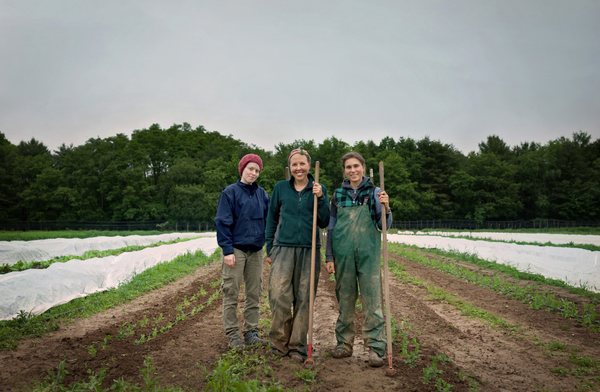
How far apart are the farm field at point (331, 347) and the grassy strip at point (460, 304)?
1.2 inches

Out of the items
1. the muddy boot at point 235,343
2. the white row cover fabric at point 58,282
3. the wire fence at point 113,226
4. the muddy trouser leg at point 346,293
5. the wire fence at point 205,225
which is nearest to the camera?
the muddy trouser leg at point 346,293

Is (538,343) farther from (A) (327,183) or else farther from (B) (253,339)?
(A) (327,183)

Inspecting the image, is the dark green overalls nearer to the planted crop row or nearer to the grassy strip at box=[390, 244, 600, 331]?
the planted crop row

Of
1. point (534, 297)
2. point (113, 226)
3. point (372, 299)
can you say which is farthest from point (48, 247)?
point (113, 226)

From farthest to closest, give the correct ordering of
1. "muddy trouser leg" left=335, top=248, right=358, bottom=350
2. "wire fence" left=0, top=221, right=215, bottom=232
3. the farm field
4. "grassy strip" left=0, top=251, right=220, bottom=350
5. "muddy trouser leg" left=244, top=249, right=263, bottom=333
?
"wire fence" left=0, top=221, right=215, bottom=232 < "grassy strip" left=0, top=251, right=220, bottom=350 < "muddy trouser leg" left=244, top=249, right=263, bottom=333 < "muddy trouser leg" left=335, top=248, right=358, bottom=350 < the farm field

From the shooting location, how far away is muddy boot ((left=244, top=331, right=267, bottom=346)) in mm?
5274

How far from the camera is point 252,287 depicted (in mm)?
5418

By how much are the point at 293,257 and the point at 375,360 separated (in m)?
1.48

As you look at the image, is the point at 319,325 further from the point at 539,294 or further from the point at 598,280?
the point at 598,280

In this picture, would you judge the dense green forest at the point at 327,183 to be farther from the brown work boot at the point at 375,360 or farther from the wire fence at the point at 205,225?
the brown work boot at the point at 375,360

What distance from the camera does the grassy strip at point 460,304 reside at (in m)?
6.87

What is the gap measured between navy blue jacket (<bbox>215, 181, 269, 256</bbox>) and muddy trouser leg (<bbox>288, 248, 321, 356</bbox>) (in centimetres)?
68

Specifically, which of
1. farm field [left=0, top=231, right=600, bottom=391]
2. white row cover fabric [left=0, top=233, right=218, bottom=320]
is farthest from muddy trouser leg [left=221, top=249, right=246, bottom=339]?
white row cover fabric [left=0, top=233, right=218, bottom=320]

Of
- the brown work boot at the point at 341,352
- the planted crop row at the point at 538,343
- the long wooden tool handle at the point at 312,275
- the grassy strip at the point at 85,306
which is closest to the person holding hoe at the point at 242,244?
the long wooden tool handle at the point at 312,275
